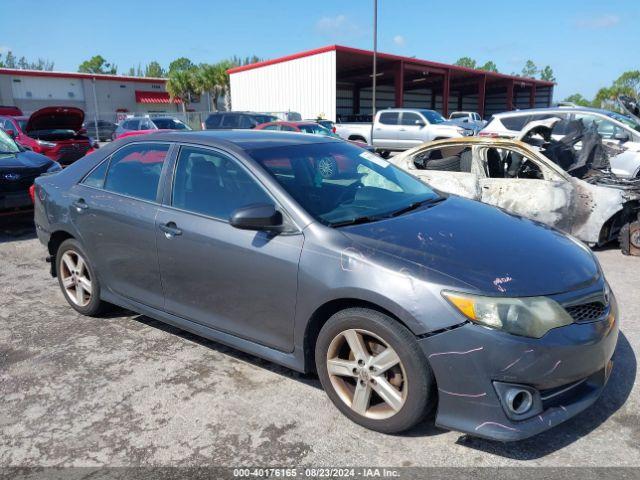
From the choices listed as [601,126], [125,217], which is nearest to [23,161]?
[125,217]

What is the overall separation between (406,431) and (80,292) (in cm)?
313

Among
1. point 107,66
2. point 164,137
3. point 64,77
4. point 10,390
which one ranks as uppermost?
point 107,66

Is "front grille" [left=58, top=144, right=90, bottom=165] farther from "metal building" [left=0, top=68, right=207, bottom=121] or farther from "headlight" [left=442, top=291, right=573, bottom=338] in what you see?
"metal building" [left=0, top=68, right=207, bottom=121]

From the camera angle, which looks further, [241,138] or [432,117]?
[432,117]

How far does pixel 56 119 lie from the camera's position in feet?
40.1

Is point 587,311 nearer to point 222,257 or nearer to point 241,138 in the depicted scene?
point 222,257

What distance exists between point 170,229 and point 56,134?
10712mm

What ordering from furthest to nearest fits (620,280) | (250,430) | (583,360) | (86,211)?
(620,280)
(86,211)
(250,430)
(583,360)

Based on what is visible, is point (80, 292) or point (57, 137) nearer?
point (80, 292)

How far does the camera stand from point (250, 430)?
9.24 ft

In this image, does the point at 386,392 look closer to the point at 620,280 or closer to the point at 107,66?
the point at 620,280

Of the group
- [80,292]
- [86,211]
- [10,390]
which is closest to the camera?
[10,390]

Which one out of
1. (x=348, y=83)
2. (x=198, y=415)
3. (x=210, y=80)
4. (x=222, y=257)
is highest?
(x=210, y=80)

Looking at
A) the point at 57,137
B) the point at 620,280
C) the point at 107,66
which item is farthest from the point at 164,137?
the point at 107,66
